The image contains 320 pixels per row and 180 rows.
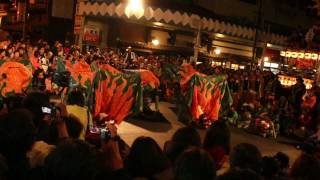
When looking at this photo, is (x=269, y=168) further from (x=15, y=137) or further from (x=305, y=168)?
(x=15, y=137)

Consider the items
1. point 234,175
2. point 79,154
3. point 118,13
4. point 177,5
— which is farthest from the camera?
point 177,5

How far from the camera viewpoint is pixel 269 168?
4531 millimetres

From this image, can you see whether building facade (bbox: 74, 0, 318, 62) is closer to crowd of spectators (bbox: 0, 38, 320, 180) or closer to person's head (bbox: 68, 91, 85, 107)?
person's head (bbox: 68, 91, 85, 107)

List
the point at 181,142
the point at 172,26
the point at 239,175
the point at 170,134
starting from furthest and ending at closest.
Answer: the point at 172,26 < the point at 170,134 < the point at 181,142 < the point at 239,175

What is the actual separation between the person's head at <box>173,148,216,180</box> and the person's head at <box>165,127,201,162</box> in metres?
0.88

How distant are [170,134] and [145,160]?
8675 mm

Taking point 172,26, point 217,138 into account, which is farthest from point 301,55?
point 217,138

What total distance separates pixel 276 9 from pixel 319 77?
20566 millimetres

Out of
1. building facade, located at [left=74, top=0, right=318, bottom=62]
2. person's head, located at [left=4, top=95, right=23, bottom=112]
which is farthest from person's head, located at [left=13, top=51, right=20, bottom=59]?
person's head, located at [left=4, top=95, right=23, bottom=112]

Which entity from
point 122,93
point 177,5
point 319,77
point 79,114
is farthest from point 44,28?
point 79,114

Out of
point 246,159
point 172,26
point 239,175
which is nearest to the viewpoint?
point 239,175

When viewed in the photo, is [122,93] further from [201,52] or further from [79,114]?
[201,52]

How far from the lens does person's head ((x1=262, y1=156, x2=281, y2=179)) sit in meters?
4.52

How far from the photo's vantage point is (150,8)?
69.3ft
